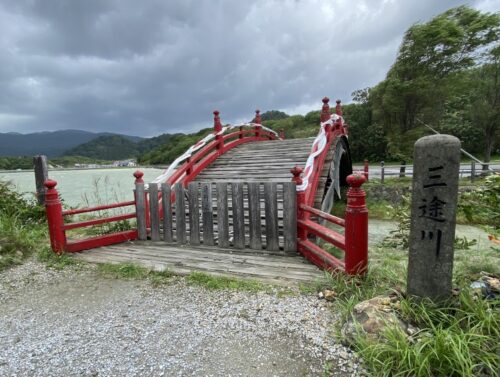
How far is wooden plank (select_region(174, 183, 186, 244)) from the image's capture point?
4578 mm

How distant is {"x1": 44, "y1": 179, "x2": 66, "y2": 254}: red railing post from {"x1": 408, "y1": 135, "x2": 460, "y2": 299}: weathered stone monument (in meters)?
4.38

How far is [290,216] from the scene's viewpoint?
13.6 ft

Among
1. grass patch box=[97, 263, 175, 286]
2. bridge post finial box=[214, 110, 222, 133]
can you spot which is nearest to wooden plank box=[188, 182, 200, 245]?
grass patch box=[97, 263, 175, 286]

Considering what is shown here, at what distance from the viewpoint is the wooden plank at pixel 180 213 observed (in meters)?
4.58

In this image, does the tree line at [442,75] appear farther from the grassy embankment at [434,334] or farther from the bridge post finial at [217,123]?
the grassy embankment at [434,334]

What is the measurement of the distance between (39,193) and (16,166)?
1084 inches

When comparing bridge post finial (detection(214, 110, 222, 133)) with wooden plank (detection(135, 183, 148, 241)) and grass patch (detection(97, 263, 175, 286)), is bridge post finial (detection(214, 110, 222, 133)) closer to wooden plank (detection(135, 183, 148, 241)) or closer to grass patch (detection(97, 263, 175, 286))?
wooden plank (detection(135, 183, 148, 241))

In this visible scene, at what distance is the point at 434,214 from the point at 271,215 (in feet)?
7.64

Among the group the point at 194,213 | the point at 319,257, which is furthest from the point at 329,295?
the point at 194,213

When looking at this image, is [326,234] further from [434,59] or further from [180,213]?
[434,59]

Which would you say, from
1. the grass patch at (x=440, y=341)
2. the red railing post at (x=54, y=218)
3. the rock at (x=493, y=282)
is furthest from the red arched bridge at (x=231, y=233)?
the rock at (x=493, y=282)

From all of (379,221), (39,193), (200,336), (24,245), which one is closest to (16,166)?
(39,193)

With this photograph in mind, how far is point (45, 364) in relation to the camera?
2.04 m

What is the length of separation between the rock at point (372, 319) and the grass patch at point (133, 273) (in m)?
2.03
